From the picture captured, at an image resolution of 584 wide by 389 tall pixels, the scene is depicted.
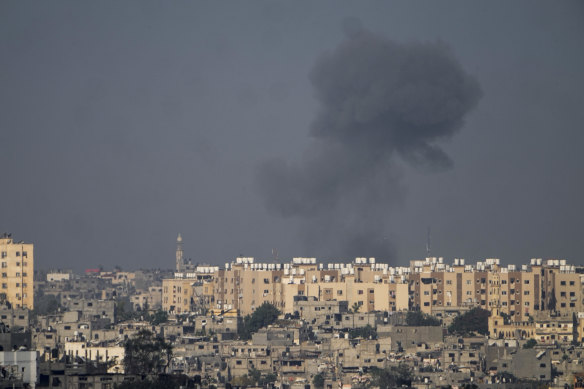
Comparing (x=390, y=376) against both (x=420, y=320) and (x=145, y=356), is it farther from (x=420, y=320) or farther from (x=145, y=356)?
(x=420, y=320)

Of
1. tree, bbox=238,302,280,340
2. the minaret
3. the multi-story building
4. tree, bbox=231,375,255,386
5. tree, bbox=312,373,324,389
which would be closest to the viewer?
tree, bbox=312,373,324,389

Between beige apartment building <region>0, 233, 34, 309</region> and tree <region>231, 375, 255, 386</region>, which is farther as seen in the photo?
beige apartment building <region>0, 233, 34, 309</region>

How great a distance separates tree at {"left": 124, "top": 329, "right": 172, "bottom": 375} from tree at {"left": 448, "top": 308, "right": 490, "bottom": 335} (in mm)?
35266

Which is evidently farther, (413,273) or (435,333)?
(413,273)

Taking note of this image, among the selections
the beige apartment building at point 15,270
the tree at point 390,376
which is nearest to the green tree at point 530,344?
the tree at point 390,376

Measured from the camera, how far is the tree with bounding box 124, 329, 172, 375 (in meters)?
50.8

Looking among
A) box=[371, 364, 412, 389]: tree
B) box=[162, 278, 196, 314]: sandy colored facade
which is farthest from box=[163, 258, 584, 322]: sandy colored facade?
box=[371, 364, 412, 389]: tree

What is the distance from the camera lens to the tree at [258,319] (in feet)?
295

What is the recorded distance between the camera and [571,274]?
10088 centimetres

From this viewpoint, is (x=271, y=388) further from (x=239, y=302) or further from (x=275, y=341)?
(x=239, y=302)

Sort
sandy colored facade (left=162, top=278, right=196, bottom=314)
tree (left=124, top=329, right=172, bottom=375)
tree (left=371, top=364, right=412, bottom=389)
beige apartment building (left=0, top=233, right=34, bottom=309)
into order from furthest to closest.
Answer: sandy colored facade (left=162, top=278, right=196, bottom=314)
beige apartment building (left=0, top=233, right=34, bottom=309)
tree (left=371, top=364, right=412, bottom=389)
tree (left=124, top=329, right=172, bottom=375)

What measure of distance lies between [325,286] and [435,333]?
938 inches

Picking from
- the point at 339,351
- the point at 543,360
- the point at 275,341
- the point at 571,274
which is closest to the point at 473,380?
the point at 543,360

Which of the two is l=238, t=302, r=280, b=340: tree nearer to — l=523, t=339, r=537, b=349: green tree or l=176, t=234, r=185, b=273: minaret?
l=523, t=339, r=537, b=349: green tree
